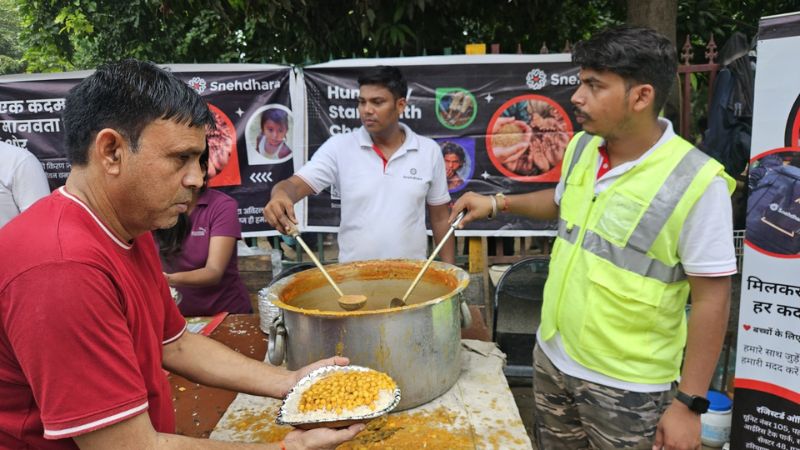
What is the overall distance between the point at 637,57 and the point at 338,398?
4.95ft

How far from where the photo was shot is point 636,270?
6.11 ft

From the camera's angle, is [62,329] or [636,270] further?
[636,270]

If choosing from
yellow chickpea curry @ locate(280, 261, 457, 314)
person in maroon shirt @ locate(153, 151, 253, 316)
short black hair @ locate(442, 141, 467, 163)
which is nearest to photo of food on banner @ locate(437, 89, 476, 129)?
short black hair @ locate(442, 141, 467, 163)

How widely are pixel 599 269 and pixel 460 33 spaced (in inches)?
184

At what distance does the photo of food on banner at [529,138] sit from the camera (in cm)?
444

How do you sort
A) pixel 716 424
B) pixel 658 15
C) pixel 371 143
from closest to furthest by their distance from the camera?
pixel 371 143
pixel 716 424
pixel 658 15

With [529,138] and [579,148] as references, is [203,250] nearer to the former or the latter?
[579,148]

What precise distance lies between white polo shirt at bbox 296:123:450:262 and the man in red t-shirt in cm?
167

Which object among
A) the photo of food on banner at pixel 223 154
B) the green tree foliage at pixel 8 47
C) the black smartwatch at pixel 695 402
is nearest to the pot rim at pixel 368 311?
the black smartwatch at pixel 695 402

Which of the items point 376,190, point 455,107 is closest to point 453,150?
point 455,107

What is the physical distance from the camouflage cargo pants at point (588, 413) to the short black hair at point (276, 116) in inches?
125

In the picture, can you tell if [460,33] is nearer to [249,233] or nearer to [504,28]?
[504,28]

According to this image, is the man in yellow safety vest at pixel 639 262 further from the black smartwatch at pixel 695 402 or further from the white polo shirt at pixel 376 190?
the white polo shirt at pixel 376 190

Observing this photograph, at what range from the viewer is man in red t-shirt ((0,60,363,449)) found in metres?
0.99
